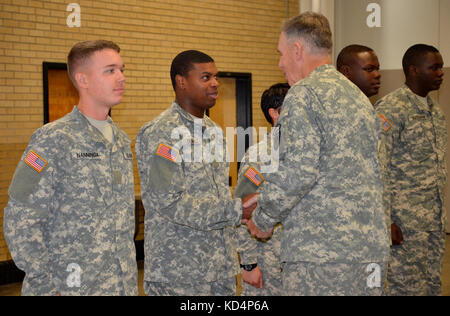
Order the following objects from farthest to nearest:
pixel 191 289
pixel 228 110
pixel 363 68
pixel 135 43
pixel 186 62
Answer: pixel 228 110, pixel 135 43, pixel 363 68, pixel 186 62, pixel 191 289

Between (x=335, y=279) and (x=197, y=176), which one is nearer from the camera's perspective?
(x=335, y=279)

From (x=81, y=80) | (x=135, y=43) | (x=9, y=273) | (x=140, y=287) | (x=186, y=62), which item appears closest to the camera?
(x=81, y=80)

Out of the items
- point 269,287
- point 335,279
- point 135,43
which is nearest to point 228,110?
point 135,43

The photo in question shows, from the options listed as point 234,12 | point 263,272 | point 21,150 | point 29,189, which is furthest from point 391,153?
point 234,12

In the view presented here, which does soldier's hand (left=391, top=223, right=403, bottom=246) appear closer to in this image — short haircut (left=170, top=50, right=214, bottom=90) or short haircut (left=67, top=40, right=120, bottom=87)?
short haircut (left=170, top=50, right=214, bottom=90)

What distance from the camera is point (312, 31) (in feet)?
7.73

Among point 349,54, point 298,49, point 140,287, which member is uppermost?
point 349,54

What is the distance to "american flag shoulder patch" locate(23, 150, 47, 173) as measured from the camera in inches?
84.5

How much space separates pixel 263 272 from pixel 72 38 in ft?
14.6

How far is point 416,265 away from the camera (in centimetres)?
395

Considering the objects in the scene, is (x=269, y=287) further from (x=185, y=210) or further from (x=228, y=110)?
(x=228, y=110)

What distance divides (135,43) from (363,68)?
154 inches

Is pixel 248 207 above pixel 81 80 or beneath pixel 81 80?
beneath

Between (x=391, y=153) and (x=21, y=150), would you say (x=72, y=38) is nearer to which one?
(x=21, y=150)
